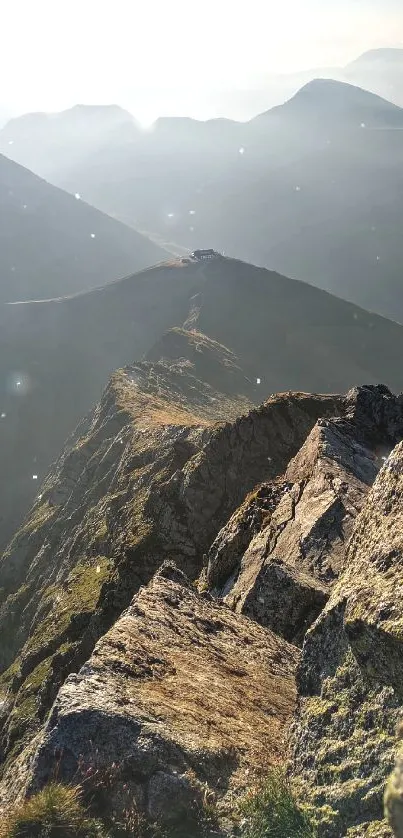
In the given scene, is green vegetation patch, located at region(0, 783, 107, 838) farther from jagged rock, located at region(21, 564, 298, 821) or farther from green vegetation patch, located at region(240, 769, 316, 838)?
green vegetation patch, located at region(240, 769, 316, 838)

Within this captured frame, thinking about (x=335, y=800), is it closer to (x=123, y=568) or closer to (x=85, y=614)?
(x=123, y=568)

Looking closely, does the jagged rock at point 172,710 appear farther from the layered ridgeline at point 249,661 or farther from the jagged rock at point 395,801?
the jagged rock at point 395,801

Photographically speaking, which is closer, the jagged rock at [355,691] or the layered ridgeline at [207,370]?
the jagged rock at [355,691]

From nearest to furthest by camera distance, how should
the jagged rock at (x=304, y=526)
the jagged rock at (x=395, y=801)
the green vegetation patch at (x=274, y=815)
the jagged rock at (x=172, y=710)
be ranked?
1. the jagged rock at (x=395, y=801)
2. the green vegetation patch at (x=274, y=815)
3. the jagged rock at (x=172, y=710)
4. the jagged rock at (x=304, y=526)

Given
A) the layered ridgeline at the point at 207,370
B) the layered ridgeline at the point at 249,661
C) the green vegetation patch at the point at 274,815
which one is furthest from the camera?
the layered ridgeline at the point at 207,370

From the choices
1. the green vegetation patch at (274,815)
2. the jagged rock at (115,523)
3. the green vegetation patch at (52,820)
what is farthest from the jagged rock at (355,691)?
the jagged rock at (115,523)

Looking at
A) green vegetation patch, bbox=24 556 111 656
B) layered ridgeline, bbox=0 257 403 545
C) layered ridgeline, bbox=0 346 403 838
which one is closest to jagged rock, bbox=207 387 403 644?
layered ridgeline, bbox=0 346 403 838
